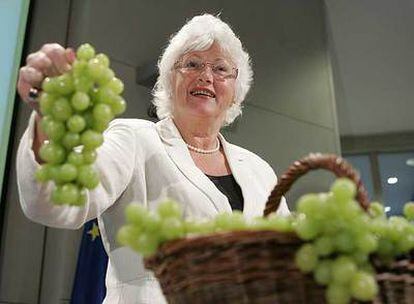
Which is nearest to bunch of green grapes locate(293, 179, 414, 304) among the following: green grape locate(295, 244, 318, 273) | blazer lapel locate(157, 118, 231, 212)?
green grape locate(295, 244, 318, 273)

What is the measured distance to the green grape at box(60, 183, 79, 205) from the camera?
682mm

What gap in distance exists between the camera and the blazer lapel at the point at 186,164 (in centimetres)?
130

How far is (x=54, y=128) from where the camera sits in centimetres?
68

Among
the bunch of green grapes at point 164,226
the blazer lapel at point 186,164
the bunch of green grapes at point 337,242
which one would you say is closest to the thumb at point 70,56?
the bunch of green grapes at point 164,226

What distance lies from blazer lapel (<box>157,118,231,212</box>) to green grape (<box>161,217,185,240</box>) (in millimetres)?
631

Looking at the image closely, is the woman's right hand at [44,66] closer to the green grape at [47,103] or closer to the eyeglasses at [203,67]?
the green grape at [47,103]

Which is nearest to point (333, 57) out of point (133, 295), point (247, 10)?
point (247, 10)

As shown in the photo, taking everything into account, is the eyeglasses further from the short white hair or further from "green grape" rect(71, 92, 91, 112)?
"green grape" rect(71, 92, 91, 112)

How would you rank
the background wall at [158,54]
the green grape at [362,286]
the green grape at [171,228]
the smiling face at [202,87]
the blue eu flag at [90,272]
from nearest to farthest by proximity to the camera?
the green grape at [362,286] → the green grape at [171,228] → the smiling face at [202,87] → the blue eu flag at [90,272] → the background wall at [158,54]

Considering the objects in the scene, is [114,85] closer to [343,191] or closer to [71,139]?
[71,139]

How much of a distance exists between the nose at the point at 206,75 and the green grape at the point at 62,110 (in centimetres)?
90

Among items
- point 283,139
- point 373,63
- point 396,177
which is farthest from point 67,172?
point 396,177

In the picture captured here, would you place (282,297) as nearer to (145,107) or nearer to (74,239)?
(74,239)

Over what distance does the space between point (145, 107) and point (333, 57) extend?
8.31ft
